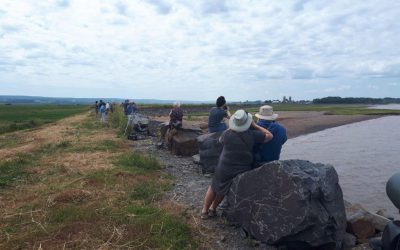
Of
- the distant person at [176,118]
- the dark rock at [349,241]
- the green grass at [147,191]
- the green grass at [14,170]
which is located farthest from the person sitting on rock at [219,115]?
the green grass at [14,170]

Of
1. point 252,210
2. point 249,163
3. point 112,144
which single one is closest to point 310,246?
point 252,210

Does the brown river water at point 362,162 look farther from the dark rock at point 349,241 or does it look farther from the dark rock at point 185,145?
the dark rock at point 185,145

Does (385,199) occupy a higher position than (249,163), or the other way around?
(249,163)

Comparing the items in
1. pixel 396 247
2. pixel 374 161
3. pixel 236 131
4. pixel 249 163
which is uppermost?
pixel 236 131

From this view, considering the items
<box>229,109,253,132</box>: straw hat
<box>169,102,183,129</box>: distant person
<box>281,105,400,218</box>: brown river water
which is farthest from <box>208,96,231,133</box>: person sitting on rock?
<box>281,105,400,218</box>: brown river water

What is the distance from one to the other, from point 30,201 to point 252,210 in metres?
4.96

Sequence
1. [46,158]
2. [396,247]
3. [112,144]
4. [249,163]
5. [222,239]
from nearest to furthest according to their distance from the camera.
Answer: [396,247]
[222,239]
[249,163]
[46,158]
[112,144]

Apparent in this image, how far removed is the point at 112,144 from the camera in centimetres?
1786

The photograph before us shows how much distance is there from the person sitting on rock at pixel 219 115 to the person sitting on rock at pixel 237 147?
4439 mm

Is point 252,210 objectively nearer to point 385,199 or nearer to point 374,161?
point 385,199

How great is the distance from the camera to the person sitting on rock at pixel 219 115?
11.7 metres

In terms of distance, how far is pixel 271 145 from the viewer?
7.39 m

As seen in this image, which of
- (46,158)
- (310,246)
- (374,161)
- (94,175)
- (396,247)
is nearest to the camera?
(396,247)

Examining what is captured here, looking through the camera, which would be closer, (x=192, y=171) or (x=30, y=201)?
(x=30, y=201)
